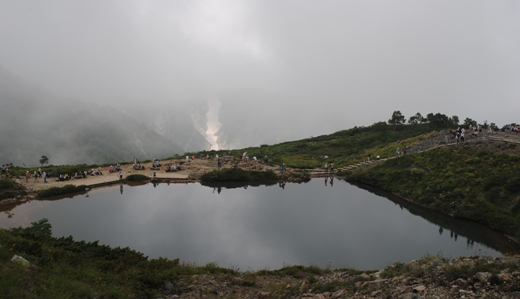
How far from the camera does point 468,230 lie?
101 ft

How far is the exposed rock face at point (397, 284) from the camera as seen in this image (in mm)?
12555

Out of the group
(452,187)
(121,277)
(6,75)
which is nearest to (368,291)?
(121,277)

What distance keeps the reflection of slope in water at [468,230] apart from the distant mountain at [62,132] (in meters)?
93.0

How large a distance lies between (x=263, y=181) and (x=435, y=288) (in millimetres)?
40467

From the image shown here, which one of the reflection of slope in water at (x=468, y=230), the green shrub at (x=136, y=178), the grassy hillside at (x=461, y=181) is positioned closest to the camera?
the reflection of slope in water at (x=468, y=230)

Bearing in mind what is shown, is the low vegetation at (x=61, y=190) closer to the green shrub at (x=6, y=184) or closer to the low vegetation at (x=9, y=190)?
the low vegetation at (x=9, y=190)

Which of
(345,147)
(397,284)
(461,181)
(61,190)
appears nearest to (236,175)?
(61,190)

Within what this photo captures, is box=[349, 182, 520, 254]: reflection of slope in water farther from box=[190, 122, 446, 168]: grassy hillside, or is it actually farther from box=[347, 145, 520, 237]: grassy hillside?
box=[190, 122, 446, 168]: grassy hillside

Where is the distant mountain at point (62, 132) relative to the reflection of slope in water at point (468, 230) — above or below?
above

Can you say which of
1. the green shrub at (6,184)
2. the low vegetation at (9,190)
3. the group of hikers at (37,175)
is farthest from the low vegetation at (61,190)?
the group of hikers at (37,175)

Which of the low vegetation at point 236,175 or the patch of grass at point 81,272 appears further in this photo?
the low vegetation at point 236,175

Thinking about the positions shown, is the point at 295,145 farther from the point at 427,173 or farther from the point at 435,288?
the point at 435,288

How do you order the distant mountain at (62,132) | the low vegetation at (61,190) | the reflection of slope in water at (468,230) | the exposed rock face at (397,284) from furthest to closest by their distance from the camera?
the distant mountain at (62,132) → the low vegetation at (61,190) → the reflection of slope in water at (468,230) → the exposed rock face at (397,284)

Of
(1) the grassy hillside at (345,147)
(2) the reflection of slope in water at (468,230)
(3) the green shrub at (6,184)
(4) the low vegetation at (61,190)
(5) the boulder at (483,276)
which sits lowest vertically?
(2) the reflection of slope in water at (468,230)
